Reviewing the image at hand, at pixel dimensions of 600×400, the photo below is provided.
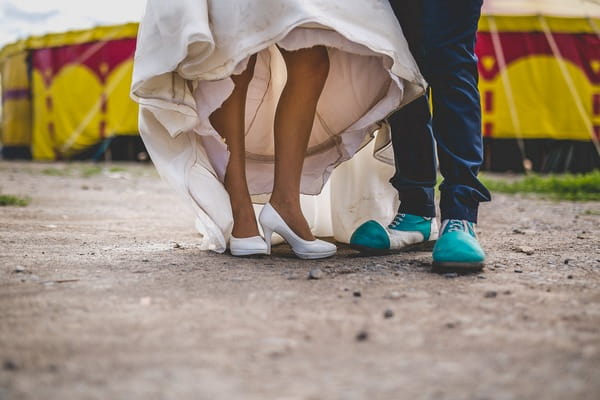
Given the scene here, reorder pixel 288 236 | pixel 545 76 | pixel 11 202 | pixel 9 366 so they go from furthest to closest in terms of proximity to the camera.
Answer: pixel 545 76, pixel 11 202, pixel 288 236, pixel 9 366

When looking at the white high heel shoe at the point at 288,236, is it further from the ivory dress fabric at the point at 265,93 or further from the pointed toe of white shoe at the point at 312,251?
the ivory dress fabric at the point at 265,93

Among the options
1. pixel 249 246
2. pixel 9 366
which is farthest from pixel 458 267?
pixel 9 366

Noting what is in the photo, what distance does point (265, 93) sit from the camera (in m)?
1.90

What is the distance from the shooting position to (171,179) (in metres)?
1.70

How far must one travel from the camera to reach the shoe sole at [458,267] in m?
1.40

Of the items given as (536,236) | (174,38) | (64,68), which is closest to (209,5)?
(174,38)

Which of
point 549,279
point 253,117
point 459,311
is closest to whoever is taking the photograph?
point 459,311

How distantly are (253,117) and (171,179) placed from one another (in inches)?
13.9

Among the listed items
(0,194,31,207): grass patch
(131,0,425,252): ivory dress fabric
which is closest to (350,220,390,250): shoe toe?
(131,0,425,252): ivory dress fabric

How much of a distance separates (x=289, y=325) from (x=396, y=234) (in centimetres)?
83

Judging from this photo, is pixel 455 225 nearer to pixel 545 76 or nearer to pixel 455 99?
pixel 455 99

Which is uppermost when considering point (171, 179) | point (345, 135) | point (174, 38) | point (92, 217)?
point (174, 38)

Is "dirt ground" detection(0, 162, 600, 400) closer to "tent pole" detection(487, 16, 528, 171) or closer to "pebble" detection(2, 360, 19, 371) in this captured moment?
"pebble" detection(2, 360, 19, 371)

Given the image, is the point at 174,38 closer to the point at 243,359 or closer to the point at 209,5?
the point at 209,5
